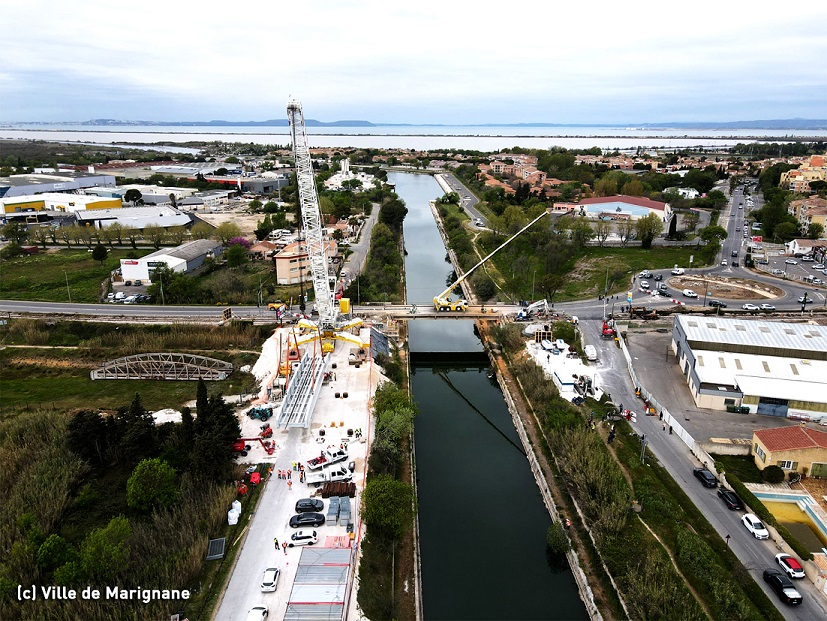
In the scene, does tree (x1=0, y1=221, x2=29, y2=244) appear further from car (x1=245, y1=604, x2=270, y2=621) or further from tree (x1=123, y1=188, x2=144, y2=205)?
car (x1=245, y1=604, x2=270, y2=621)

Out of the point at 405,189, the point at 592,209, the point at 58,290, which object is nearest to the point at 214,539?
the point at 58,290

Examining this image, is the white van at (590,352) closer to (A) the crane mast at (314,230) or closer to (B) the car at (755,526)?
(B) the car at (755,526)

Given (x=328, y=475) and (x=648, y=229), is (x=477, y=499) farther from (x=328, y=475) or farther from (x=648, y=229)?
(x=648, y=229)

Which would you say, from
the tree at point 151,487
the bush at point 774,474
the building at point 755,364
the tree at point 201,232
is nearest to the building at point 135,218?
the tree at point 201,232

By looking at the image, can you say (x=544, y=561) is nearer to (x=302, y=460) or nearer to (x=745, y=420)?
(x=302, y=460)

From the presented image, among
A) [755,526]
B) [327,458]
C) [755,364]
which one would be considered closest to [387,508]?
[327,458]

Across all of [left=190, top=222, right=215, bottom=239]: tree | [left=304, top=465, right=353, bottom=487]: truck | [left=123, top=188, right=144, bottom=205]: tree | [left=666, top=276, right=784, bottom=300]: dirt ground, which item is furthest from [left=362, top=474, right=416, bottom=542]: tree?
[left=123, top=188, right=144, bottom=205]: tree
